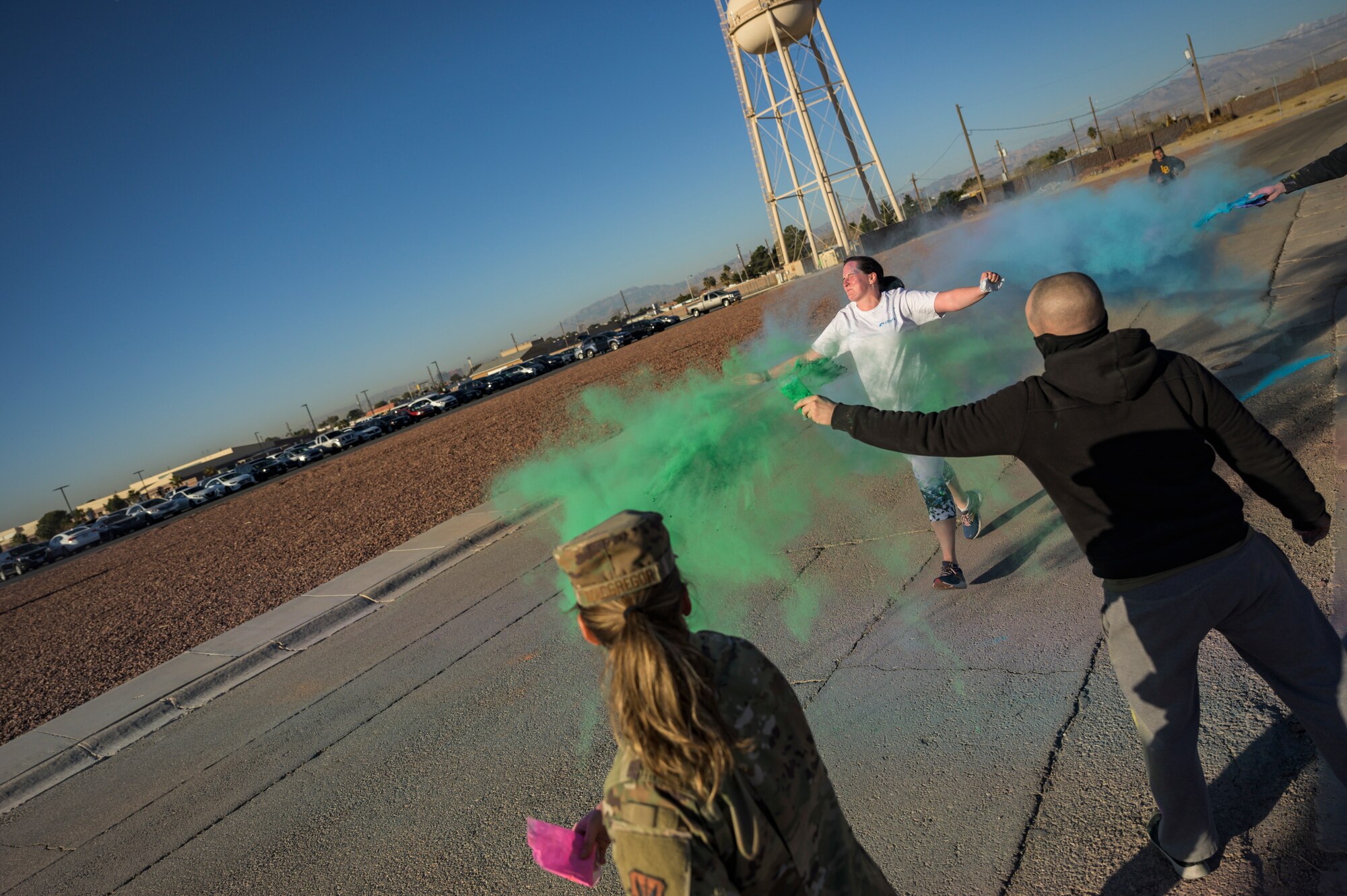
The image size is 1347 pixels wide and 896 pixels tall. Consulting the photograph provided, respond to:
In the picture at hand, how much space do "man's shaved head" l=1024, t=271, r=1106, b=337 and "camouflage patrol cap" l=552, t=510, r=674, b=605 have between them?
1.40m

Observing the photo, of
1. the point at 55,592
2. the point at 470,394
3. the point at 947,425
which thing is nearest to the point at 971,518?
the point at 947,425

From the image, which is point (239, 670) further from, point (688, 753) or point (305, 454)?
A: point (305, 454)

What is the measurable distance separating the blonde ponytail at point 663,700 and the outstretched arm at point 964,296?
3644 millimetres

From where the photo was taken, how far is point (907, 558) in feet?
18.5

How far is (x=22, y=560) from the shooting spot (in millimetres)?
38812

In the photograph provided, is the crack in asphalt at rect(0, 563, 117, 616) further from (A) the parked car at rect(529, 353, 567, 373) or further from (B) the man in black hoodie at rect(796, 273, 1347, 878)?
(A) the parked car at rect(529, 353, 567, 373)

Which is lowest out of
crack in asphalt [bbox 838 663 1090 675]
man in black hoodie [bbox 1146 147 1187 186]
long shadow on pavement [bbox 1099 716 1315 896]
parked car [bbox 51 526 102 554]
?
long shadow on pavement [bbox 1099 716 1315 896]

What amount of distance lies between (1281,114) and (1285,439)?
44.5 meters

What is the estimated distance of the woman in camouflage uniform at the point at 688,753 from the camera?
1.40 m

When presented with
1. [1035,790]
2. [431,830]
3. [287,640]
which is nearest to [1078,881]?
[1035,790]

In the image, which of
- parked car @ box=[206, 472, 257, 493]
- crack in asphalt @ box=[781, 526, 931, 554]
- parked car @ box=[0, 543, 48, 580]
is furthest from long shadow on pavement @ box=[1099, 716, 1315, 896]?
parked car @ box=[206, 472, 257, 493]

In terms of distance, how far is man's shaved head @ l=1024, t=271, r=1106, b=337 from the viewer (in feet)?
7.64

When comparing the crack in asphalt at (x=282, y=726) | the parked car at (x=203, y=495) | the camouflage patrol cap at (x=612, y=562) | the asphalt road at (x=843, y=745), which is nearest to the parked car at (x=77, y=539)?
the parked car at (x=203, y=495)

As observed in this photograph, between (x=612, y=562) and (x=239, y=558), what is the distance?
15490 millimetres
